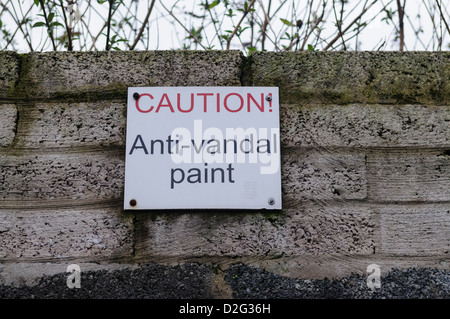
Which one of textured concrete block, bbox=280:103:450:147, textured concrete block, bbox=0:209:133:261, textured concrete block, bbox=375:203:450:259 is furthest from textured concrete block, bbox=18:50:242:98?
textured concrete block, bbox=375:203:450:259

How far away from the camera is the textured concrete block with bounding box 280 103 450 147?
1425 millimetres

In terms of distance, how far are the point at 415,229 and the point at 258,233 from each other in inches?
19.4

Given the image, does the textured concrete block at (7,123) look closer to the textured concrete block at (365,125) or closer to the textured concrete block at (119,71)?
the textured concrete block at (119,71)

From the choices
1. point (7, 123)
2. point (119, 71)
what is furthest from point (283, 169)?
point (7, 123)

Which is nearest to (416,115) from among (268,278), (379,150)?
(379,150)

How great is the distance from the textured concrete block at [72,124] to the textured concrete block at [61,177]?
4 cm

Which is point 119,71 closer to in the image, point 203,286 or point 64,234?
point 64,234

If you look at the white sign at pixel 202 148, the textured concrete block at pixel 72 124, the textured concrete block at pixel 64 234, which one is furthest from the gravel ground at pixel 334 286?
the textured concrete block at pixel 72 124

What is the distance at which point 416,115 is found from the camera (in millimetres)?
1447

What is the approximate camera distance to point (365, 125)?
1437 millimetres

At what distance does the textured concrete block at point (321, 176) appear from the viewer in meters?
1.39

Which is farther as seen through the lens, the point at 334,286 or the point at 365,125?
the point at 365,125
